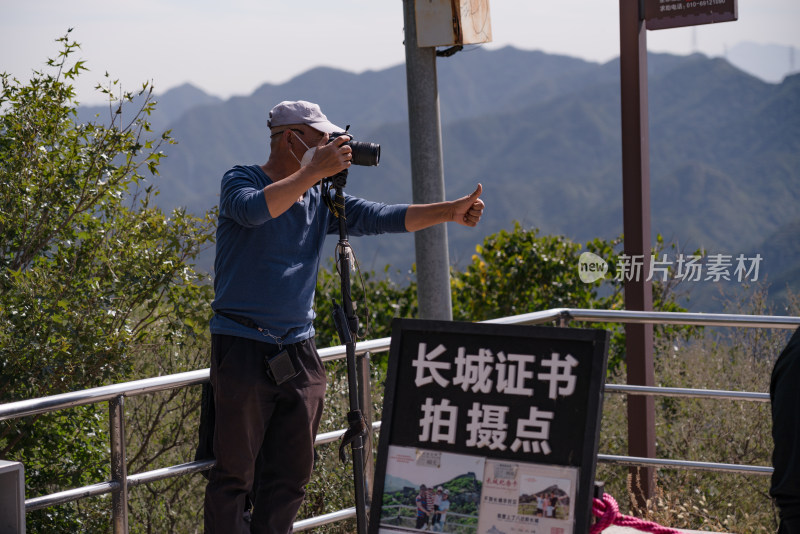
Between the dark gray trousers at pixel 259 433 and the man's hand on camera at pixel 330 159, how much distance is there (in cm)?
60

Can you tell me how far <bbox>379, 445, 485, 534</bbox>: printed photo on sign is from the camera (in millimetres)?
2248

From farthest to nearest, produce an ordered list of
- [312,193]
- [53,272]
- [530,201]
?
[530,201]
[53,272]
[312,193]

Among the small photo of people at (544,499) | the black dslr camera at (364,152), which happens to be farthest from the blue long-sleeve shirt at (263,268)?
the small photo of people at (544,499)

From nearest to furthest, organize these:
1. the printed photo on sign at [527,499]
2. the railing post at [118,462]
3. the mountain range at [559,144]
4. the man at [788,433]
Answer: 1. the man at [788,433]
2. the printed photo on sign at [527,499]
3. the railing post at [118,462]
4. the mountain range at [559,144]

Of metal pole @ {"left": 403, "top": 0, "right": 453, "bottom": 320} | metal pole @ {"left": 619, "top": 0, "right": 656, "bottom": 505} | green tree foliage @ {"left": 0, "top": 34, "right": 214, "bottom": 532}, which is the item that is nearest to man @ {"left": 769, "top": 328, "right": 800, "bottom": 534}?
metal pole @ {"left": 403, "top": 0, "right": 453, "bottom": 320}

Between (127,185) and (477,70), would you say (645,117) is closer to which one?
(127,185)

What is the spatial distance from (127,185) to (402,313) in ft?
9.86

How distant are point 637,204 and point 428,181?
1039 mm

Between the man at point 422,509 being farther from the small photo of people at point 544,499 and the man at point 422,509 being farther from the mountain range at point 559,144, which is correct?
the mountain range at point 559,144

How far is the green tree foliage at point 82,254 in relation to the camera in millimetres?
4395

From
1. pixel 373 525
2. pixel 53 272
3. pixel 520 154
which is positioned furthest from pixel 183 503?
pixel 520 154

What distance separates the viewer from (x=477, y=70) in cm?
16312

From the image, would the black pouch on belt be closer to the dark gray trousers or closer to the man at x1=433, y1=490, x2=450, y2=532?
the dark gray trousers

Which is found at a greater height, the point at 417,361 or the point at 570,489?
the point at 417,361
